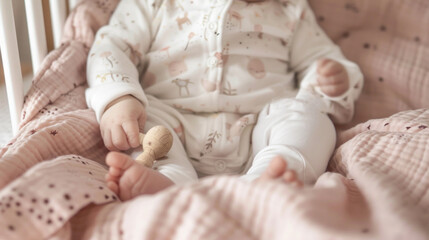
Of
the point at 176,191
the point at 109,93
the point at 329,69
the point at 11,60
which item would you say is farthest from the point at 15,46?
the point at 329,69

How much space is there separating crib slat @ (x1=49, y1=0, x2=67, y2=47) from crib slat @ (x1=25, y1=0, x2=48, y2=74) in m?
0.08

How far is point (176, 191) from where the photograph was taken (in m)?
0.54

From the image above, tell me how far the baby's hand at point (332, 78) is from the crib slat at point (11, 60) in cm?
57

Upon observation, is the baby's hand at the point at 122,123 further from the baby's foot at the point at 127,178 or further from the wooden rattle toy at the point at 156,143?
the baby's foot at the point at 127,178

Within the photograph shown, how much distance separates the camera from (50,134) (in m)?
0.76

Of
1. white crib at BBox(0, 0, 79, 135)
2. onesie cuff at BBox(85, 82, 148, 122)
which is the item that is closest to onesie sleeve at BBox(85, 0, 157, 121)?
onesie cuff at BBox(85, 82, 148, 122)

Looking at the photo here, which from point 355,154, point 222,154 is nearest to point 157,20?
point 222,154

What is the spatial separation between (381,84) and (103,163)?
0.69 meters

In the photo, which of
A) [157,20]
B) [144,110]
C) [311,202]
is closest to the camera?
[311,202]

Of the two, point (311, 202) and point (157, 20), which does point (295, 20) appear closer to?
point (157, 20)

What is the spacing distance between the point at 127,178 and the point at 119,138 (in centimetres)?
18

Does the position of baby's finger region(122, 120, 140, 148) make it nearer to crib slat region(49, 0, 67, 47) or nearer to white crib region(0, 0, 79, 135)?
white crib region(0, 0, 79, 135)

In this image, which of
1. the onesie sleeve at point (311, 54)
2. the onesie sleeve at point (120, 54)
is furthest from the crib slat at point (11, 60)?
the onesie sleeve at point (311, 54)

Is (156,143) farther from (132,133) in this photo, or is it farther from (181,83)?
(181,83)
